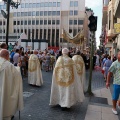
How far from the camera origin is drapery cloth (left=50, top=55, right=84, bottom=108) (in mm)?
6273

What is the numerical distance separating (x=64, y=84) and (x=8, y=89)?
7.01 ft

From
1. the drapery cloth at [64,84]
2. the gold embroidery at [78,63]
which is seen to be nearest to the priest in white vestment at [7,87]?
the drapery cloth at [64,84]

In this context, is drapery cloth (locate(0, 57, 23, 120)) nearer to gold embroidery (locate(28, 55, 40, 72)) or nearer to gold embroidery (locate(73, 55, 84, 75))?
gold embroidery (locate(73, 55, 84, 75))

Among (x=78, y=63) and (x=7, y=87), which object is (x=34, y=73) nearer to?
(x=78, y=63)

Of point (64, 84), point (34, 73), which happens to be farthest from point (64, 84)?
point (34, 73)

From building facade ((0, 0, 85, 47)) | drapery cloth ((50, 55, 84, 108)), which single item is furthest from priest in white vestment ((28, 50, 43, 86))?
building facade ((0, 0, 85, 47))

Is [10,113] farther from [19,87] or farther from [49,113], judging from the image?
[49,113]

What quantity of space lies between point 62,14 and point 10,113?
281 feet

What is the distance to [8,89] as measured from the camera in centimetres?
461

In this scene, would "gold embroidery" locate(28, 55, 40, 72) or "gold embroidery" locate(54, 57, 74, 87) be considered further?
"gold embroidery" locate(28, 55, 40, 72)

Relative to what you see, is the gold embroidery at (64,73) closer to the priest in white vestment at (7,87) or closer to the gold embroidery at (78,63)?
the priest in white vestment at (7,87)

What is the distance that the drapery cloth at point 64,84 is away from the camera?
627 centimetres

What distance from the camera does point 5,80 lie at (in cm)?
457

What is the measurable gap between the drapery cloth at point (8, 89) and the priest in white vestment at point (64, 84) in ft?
6.00
